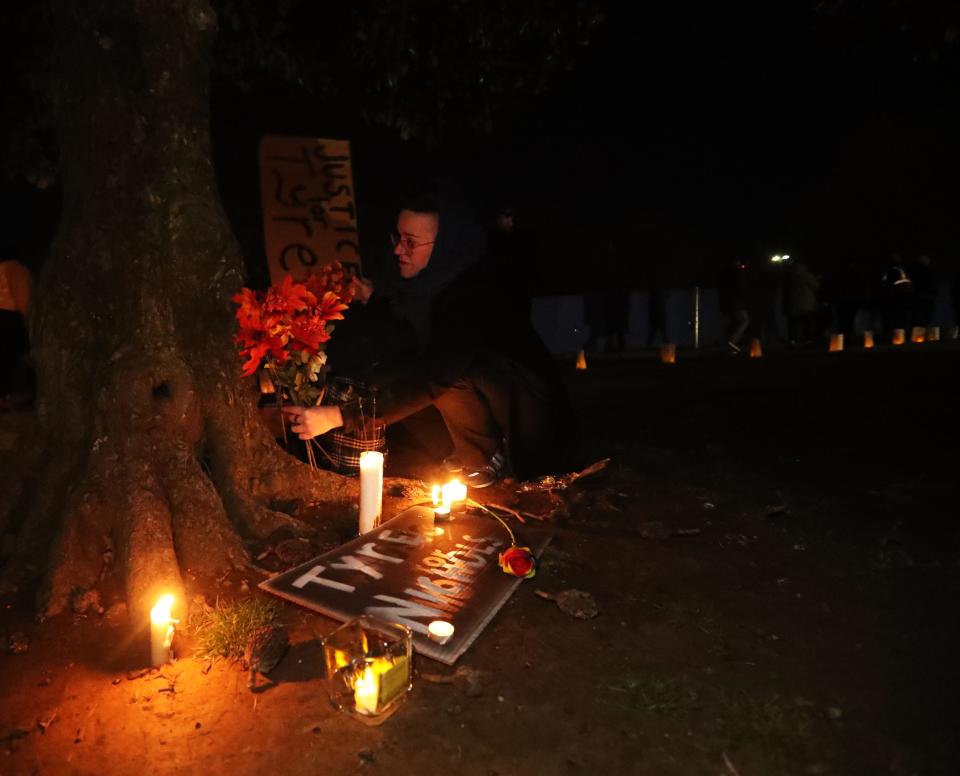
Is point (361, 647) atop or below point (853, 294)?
below

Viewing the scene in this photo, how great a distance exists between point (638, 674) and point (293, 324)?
95.2 inches

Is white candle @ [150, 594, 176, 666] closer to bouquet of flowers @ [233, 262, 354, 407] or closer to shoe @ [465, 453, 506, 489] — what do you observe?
bouquet of flowers @ [233, 262, 354, 407]

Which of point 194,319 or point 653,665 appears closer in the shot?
point 653,665

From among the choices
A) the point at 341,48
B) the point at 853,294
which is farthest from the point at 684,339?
the point at 341,48

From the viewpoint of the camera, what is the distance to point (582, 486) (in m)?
5.19

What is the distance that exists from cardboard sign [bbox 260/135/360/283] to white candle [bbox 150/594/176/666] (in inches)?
189

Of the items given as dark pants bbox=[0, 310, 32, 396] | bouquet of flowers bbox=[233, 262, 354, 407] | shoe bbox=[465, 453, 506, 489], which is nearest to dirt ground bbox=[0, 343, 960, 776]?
shoe bbox=[465, 453, 506, 489]

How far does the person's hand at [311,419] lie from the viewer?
13.2ft

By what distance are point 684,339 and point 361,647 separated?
61.7 ft

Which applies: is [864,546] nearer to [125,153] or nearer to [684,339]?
[125,153]

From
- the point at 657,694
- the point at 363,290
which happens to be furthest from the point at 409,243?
the point at 657,694

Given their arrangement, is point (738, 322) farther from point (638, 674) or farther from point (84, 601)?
point (84, 601)

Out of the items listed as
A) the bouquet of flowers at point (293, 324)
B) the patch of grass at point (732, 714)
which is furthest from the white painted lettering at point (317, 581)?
the patch of grass at point (732, 714)

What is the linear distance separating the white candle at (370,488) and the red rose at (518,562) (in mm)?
883
